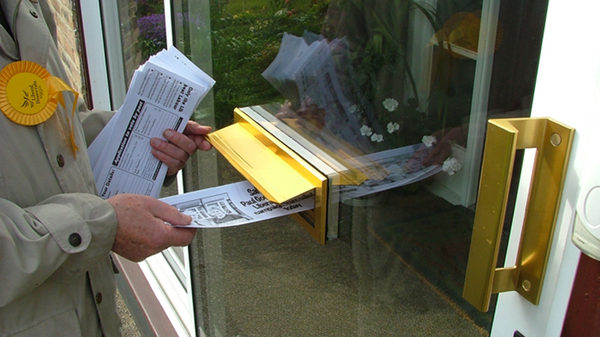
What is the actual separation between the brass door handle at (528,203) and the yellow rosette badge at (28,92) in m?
0.91

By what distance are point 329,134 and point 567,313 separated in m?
0.73

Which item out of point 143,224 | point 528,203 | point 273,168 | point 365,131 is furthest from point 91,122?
point 528,203

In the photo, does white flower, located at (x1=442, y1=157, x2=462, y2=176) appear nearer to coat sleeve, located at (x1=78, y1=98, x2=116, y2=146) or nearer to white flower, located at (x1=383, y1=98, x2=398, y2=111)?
white flower, located at (x1=383, y1=98, x2=398, y2=111)

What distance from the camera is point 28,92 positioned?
1047mm

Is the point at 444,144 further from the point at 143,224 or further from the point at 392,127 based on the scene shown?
the point at 143,224

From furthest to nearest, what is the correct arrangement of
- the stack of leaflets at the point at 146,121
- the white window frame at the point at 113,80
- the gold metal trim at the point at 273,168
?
the white window frame at the point at 113,80 → the stack of leaflets at the point at 146,121 → the gold metal trim at the point at 273,168

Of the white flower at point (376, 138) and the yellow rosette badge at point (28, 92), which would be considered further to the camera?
the white flower at point (376, 138)

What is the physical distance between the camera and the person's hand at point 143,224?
1.10 m

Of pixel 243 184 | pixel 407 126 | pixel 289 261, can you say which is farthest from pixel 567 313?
pixel 289 261

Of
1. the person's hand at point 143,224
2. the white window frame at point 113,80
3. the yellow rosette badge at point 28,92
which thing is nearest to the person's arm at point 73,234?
the person's hand at point 143,224

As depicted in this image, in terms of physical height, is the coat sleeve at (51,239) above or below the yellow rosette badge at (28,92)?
below

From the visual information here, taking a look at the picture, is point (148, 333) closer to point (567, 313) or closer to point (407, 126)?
point (407, 126)

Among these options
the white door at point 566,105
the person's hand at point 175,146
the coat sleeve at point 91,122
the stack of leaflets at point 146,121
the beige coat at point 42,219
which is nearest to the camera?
the white door at point 566,105

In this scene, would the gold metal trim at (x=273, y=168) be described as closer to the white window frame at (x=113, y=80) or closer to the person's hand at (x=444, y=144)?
the person's hand at (x=444, y=144)
